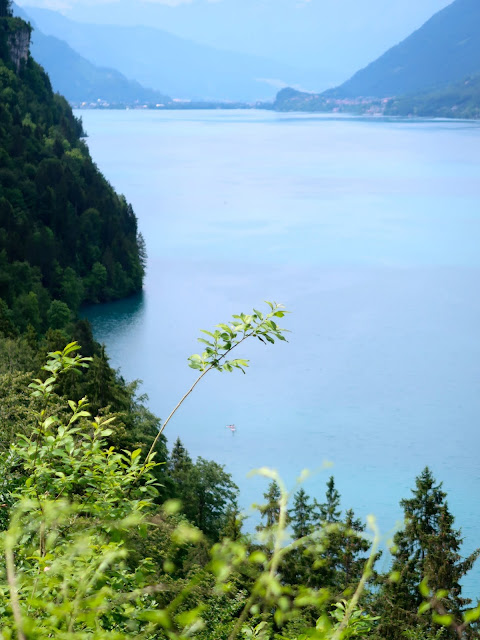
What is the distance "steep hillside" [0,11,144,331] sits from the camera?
50156 mm

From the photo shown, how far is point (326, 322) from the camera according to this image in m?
48.6

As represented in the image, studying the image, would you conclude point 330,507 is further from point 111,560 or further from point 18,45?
point 18,45

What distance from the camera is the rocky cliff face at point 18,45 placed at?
7375cm

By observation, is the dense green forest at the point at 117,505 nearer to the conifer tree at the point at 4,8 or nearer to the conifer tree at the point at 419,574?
the conifer tree at the point at 419,574

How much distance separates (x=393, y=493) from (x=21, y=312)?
81.6 ft

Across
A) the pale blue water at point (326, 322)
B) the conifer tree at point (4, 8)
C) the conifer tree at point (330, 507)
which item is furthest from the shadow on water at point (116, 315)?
the conifer tree at point (4, 8)

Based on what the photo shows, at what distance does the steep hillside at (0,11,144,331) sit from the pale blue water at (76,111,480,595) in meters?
2.74

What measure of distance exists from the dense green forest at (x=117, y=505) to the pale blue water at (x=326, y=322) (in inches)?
86.4

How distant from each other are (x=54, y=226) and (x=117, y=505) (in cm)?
5770

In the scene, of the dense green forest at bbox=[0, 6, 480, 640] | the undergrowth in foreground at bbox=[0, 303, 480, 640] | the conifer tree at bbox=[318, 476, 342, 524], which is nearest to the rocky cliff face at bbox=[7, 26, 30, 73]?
the dense green forest at bbox=[0, 6, 480, 640]

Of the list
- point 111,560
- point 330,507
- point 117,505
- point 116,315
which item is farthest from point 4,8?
point 111,560

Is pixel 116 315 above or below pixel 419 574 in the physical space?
below

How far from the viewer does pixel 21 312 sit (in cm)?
4450

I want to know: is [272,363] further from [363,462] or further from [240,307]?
[363,462]
